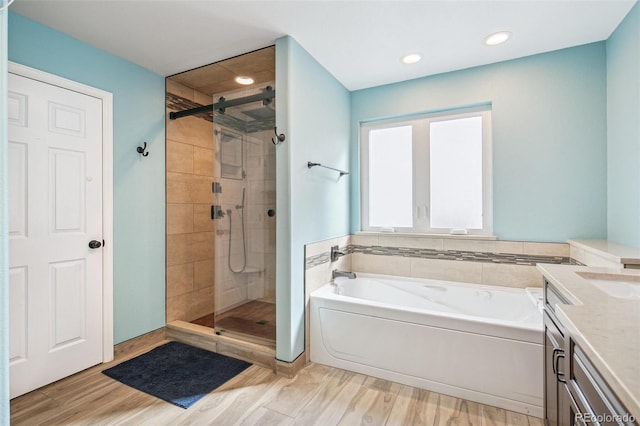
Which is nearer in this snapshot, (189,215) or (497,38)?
(497,38)

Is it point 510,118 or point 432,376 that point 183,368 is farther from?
point 510,118

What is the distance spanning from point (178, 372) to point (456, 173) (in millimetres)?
2863

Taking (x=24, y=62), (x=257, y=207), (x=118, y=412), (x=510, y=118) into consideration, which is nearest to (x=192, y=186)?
(x=257, y=207)

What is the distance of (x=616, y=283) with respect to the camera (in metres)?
1.43

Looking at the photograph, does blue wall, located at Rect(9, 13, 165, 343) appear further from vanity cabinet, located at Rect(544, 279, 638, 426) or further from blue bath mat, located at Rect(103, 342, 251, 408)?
vanity cabinet, located at Rect(544, 279, 638, 426)

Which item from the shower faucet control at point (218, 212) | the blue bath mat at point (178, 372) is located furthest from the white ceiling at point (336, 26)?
the blue bath mat at point (178, 372)

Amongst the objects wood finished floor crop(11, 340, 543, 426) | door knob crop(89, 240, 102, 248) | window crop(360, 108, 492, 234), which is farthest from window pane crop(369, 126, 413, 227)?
door knob crop(89, 240, 102, 248)

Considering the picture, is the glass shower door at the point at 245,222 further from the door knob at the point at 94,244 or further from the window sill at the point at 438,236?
the window sill at the point at 438,236

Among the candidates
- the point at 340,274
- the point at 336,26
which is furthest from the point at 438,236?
the point at 336,26

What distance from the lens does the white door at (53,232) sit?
1.96m

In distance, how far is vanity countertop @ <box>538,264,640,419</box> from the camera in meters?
0.60

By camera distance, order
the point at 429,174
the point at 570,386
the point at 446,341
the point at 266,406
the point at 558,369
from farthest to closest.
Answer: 1. the point at 429,174
2. the point at 446,341
3. the point at 266,406
4. the point at 558,369
5. the point at 570,386

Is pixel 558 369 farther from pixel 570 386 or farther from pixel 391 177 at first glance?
pixel 391 177

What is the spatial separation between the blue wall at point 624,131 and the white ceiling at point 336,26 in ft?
0.53
